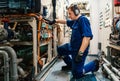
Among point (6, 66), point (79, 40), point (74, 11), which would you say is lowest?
point (6, 66)

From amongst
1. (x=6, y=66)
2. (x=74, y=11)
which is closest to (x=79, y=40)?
(x=74, y=11)

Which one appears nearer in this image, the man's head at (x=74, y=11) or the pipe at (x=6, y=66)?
the pipe at (x=6, y=66)

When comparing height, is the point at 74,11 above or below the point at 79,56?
above

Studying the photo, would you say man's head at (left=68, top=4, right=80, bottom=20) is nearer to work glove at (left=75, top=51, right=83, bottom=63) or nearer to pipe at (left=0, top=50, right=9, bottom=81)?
work glove at (left=75, top=51, right=83, bottom=63)

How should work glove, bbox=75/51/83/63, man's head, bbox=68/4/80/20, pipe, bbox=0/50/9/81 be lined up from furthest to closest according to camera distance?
1. man's head, bbox=68/4/80/20
2. work glove, bbox=75/51/83/63
3. pipe, bbox=0/50/9/81

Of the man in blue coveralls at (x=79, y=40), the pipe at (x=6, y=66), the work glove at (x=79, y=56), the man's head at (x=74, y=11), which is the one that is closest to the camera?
the pipe at (x=6, y=66)

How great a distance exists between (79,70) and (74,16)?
1081mm

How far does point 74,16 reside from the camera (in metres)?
3.97

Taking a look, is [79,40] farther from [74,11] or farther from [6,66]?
[6,66]

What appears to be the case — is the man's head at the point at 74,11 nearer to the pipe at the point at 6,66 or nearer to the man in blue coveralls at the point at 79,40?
the man in blue coveralls at the point at 79,40

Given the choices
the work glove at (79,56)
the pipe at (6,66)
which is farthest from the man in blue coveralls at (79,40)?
the pipe at (6,66)

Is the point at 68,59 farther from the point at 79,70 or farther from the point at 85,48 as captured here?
the point at 85,48

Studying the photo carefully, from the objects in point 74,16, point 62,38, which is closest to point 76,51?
point 74,16

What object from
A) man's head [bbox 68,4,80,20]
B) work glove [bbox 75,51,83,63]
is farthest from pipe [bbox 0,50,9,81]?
man's head [bbox 68,4,80,20]
